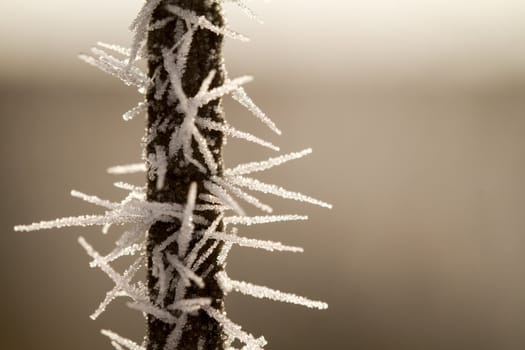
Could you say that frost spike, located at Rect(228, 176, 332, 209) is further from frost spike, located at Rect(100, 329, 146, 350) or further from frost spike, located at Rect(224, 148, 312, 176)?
frost spike, located at Rect(100, 329, 146, 350)

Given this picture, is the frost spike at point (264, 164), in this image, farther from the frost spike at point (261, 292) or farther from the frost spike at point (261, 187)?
the frost spike at point (261, 292)

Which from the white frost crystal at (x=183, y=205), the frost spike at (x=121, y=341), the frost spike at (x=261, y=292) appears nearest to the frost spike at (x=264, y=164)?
the white frost crystal at (x=183, y=205)

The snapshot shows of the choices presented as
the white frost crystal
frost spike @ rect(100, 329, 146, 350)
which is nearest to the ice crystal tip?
the white frost crystal

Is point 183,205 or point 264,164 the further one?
point 264,164

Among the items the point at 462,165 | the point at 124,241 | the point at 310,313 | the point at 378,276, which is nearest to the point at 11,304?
the point at 310,313

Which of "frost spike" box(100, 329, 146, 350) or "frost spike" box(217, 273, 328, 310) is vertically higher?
"frost spike" box(217, 273, 328, 310)

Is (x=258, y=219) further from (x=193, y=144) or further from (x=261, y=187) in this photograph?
(x=193, y=144)

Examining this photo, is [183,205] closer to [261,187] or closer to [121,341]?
[261,187]

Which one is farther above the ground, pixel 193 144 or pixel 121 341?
pixel 193 144

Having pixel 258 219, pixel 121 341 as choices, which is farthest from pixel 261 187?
pixel 121 341
